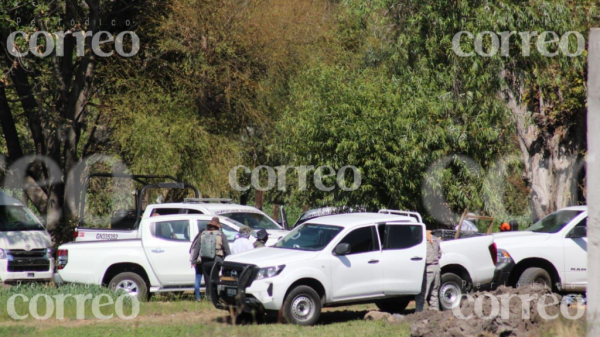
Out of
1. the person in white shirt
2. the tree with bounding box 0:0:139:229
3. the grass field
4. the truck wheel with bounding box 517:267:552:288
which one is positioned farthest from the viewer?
the tree with bounding box 0:0:139:229

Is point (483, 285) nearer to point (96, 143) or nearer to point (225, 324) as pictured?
point (225, 324)

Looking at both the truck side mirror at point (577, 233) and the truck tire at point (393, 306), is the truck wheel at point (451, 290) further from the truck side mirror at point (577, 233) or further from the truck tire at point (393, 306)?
the truck side mirror at point (577, 233)

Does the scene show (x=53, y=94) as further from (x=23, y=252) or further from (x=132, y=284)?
A: (x=132, y=284)

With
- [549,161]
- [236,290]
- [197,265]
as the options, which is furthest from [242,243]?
[549,161]

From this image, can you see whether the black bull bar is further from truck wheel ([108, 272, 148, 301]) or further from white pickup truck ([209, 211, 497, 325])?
truck wheel ([108, 272, 148, 301])

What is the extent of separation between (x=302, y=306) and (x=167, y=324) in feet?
7.34

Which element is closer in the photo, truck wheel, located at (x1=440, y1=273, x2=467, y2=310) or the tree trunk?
truck wheel, located at (x1=440, y1=273, x2=467, y2=310)

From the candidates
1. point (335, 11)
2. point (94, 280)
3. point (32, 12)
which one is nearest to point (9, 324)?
point (94, 280)

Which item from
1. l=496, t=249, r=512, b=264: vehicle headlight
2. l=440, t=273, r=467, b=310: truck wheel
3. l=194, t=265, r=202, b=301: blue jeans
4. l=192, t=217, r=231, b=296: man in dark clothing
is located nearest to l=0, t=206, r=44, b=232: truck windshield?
l=194, t=265, r=202, b=301: blue jeans

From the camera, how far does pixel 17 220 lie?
1742 centimetres

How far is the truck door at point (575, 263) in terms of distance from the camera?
14.7 metres

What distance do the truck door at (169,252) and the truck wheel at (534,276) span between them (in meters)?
6.66

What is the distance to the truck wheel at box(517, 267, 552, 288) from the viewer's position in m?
14.6

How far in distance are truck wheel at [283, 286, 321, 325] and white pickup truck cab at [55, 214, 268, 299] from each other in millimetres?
3805
